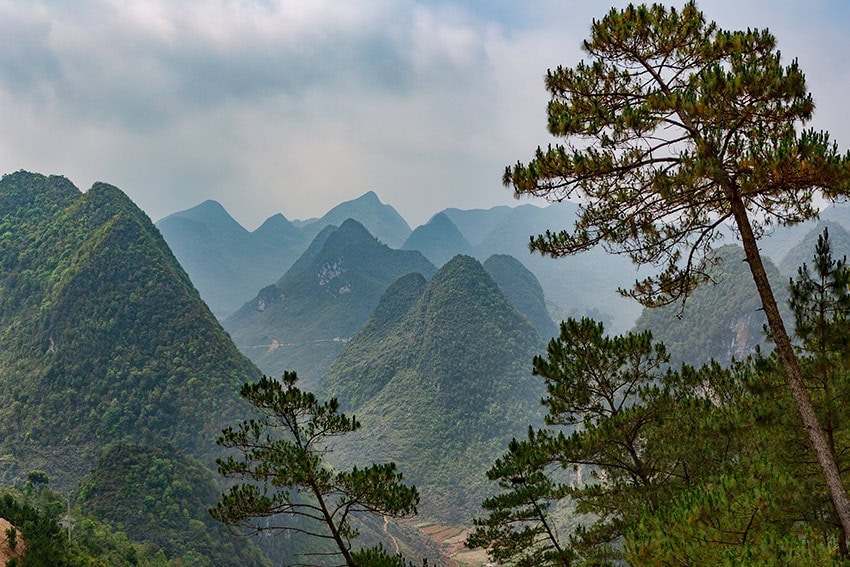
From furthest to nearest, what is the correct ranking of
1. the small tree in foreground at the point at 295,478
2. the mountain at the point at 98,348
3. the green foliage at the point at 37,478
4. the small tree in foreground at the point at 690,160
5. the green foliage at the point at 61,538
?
the mountain at the point at 98,348, the green foliage at the point at 37,478, the green foliage at the point at 61,538, the small tree in foreground at the point at 295,478, the small tree in foreground at the point at 690,160

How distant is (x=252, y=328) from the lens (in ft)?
487

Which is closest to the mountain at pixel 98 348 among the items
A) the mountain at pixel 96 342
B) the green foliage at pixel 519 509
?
the mountain at pixel 96 342

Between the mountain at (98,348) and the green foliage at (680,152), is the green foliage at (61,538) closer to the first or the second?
the mountain at (98,348)

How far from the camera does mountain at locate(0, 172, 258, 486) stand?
46281 millimetres

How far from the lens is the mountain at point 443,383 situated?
69375 mm

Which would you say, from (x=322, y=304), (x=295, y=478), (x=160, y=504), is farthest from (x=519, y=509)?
(x=322, y=304)

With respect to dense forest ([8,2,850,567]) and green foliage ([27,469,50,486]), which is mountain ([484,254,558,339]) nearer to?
dense forest ([8,2,850,567])

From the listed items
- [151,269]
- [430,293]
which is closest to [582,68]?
[151,269]

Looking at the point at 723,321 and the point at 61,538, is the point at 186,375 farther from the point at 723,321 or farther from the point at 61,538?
the point at 723,321

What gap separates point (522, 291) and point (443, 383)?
74.1 metres

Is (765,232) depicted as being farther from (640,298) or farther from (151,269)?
(151,269)

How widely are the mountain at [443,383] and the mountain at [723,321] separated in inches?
995

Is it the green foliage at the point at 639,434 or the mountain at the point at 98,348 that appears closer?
the green foliage at the point at 639,434

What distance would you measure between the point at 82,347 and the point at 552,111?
6076 cm
